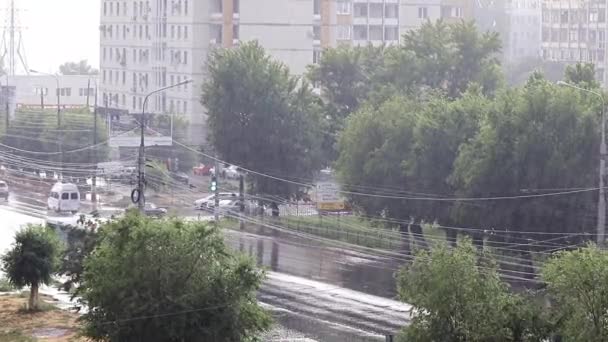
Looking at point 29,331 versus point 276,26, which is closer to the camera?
point 29,331

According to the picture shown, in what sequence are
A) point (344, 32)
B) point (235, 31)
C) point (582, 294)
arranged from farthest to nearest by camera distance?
1. point (344, 32)
2. point (235, 31)
3. point (582, 294)

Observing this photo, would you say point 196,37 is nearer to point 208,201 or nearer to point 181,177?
point 181,177

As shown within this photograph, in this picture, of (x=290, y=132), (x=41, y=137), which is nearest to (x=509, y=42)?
(x=41, y=137)

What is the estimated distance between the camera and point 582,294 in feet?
76.5

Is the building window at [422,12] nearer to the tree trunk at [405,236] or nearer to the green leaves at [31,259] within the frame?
the tree trunk at [405,236]

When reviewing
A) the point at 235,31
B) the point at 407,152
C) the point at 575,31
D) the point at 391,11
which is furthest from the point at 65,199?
the point at 575,31

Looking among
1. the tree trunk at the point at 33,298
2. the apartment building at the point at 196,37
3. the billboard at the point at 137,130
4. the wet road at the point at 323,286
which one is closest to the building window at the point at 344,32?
the apartment building at the point at 196,37

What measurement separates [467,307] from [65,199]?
39.7 metres

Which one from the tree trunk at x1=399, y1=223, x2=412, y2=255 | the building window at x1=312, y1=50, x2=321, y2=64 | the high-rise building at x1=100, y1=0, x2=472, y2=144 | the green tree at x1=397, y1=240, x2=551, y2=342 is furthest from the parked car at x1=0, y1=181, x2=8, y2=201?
the green tree at x1=397, y1=240, x2=551, y2=342

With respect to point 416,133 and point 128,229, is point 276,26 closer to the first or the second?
point 416,133

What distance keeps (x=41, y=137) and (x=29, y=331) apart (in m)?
41.9

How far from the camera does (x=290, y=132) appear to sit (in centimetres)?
6262

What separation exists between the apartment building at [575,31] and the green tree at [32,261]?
→ 76540 millimetres

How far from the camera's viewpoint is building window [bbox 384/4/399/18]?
320 ft
